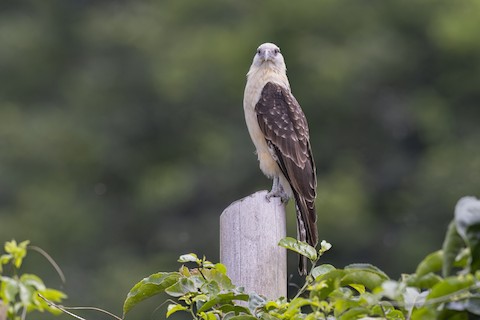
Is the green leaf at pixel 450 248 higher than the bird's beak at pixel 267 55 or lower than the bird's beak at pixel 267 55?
lower

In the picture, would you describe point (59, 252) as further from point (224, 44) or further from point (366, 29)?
point (366, 29)

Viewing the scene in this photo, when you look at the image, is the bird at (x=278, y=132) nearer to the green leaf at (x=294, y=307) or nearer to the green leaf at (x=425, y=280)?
the green leaf at (x=294, y=307)

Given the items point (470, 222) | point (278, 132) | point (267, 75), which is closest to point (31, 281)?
point (470, 222)

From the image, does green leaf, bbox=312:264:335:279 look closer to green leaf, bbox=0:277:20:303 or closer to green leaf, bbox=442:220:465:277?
green leaf, bbox=442:220:465:277

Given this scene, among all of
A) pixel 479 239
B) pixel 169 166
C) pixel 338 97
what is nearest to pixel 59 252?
pixel 169 166

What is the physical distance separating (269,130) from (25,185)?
16.1 meters

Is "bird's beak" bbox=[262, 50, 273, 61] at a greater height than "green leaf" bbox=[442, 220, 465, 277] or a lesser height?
greater

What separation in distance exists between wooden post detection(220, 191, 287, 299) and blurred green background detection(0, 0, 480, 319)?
14.4 m

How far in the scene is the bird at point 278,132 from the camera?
6691 millimetres

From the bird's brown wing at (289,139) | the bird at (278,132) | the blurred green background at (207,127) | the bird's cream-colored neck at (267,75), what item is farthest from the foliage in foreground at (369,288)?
the blurred green background at (207,127)

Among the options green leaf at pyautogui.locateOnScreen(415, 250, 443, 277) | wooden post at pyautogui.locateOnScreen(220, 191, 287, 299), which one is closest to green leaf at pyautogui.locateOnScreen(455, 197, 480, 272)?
green leaf at pyautogui.locateOnScreen(415, 250, 443, 277)

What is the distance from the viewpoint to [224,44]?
79.4 ft

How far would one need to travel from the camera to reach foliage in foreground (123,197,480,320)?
289 cm

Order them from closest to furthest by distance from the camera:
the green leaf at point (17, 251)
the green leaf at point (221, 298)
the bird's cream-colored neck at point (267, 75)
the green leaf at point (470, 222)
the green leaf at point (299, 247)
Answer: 1. the green leaf at point (470, 222)
2. the green leaf at point (17, 251)
3. the green leaf at point (221, 298)
4. the green leaf at point (299, 247)
5. the bird's cream-colored neck at point (267, 75)
